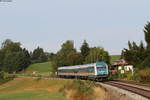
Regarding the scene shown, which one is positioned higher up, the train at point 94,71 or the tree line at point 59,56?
the tree line at point 59,56

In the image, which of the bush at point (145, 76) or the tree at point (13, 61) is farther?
the tree at point (13, 61)

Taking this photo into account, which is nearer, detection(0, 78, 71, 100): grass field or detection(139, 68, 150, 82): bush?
detection(0, 78, 71, 100): grass field

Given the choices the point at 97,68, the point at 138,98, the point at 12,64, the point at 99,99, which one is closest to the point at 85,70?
the point at 97,68

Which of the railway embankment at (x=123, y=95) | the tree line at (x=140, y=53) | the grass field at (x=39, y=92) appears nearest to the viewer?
the railway embankment at (x=123, y=95)

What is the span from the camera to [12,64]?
171500mm

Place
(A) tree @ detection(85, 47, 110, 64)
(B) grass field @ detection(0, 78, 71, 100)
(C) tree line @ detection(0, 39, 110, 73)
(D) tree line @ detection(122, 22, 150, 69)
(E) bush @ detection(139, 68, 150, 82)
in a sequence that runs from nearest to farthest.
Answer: (B) grass field @ detection(0, 78, 71, 100) → (E) bush @ detection(139, 68, 150, 82) → (D) tree line @ detection(122, 22, 150, 69) → (A) tree @ detection(85, 47, 110, 64) → (C) tree line @ detection(0, 39, 110, 73)

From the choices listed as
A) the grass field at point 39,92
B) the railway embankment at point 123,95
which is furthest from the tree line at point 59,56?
the railway embankment at point 123,95

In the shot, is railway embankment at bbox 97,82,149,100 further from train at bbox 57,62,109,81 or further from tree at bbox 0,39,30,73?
tree at bbox 0,39,30,73

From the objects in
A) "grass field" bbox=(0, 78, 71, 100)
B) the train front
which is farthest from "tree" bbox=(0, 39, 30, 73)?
the train front

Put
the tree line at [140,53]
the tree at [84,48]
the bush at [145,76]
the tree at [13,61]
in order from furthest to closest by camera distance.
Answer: the tree at [13,61], the tree at [84,48], the tree line at [140,53], the bush at [145,76]

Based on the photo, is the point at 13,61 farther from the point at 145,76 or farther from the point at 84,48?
the point at 145,76

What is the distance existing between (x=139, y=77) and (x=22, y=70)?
138657mm

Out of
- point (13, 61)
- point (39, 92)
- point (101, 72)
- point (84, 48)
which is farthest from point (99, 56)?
point (13, 61)

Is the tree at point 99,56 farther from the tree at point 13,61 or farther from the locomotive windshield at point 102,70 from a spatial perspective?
the tree at point 13,61
